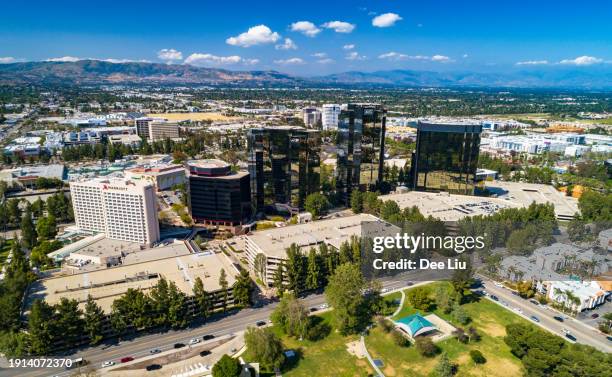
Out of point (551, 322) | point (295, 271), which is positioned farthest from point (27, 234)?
point (551, 322)

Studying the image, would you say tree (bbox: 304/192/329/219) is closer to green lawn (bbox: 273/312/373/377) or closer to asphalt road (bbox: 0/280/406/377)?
asphalt road (bbox: 0/280/406/377)

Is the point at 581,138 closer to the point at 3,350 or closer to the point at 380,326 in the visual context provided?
the point at 380,326

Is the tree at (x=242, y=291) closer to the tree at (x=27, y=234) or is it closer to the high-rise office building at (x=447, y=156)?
the tree at (x=27, y=234)

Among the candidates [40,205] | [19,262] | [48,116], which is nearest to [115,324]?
[19,262]

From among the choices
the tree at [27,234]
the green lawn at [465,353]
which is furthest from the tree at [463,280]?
the tree at [27,234]

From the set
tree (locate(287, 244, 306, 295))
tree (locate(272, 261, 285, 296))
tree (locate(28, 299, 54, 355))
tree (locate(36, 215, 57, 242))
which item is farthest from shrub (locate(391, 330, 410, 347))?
tree (locate(36, 215, 57, 242))

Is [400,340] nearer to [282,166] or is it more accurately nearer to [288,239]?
[288,239]
